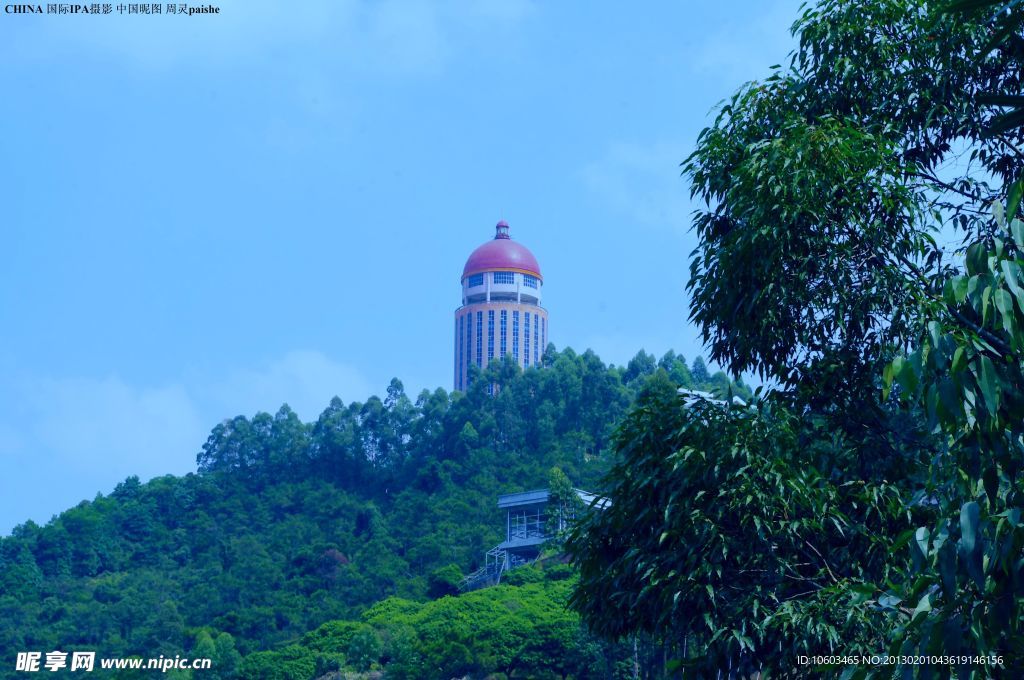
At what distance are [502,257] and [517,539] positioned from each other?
42008mm

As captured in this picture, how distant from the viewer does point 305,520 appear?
212 ft

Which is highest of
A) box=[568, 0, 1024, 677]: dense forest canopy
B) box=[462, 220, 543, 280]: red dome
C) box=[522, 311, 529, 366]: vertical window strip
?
box=[462, 220, 543, 280]: red dome

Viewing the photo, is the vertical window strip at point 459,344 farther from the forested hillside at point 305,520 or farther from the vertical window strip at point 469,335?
Answer: the forested hillside at point 305,520

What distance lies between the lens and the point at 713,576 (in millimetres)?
8844

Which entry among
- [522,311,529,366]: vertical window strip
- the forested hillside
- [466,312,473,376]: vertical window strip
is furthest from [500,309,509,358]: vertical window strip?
the forested hillside

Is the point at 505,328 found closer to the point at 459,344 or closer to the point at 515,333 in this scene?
the point at 515,333

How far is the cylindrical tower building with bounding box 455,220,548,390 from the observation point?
295 feet

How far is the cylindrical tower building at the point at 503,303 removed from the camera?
89875mm

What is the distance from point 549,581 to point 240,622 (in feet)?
52.3

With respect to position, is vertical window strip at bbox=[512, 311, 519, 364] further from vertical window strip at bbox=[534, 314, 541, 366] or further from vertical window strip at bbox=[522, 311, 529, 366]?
vertical window strip at bbox=[534, 314, 541, 366]

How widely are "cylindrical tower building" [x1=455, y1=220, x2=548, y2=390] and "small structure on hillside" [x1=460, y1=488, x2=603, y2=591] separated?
3748 cm

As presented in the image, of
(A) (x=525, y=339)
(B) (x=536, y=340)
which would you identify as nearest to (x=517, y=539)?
(A) (x=525, y=339)

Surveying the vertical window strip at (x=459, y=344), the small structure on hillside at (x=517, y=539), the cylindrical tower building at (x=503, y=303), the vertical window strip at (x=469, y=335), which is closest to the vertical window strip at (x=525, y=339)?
the cylindrical tower building at (x=503, y=303)

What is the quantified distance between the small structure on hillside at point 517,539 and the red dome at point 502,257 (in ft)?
129
